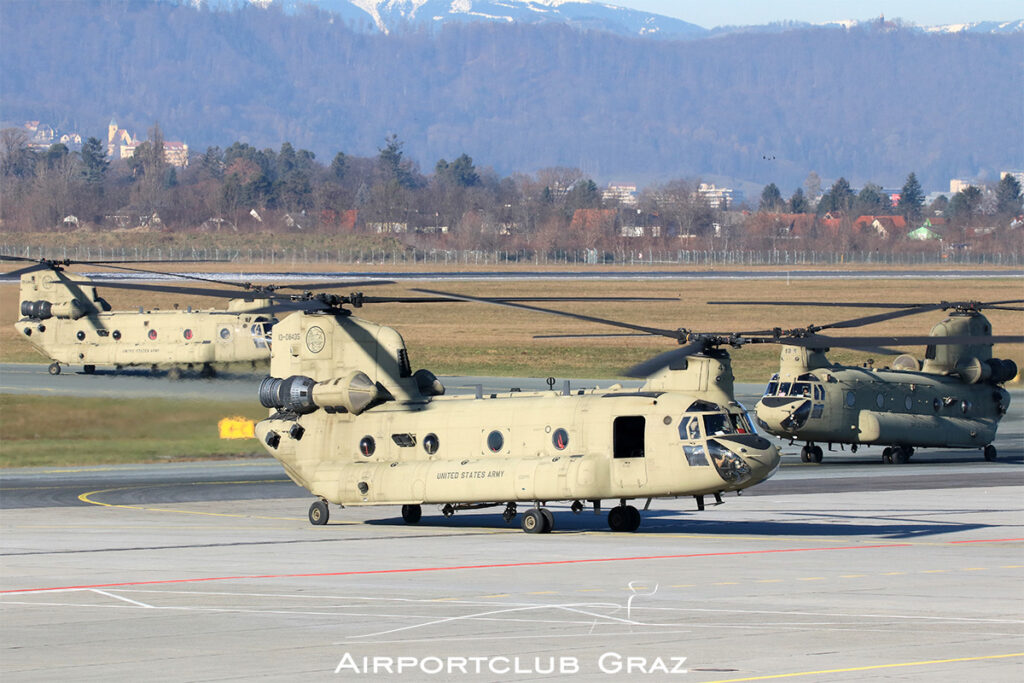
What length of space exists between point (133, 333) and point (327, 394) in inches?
1470

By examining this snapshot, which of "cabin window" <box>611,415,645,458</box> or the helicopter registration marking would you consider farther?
the helicopter registration marking

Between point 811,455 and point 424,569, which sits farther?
point 811,455

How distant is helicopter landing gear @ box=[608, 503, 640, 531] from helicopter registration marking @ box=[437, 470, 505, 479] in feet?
10.3

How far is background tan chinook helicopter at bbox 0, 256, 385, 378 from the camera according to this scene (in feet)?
207

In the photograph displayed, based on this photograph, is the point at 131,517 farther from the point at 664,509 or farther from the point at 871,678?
the point at 871,678

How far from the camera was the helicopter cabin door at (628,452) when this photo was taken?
27.4 m

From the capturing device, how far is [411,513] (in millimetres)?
31297

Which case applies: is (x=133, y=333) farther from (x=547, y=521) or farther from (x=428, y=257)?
(x=428, y=257)

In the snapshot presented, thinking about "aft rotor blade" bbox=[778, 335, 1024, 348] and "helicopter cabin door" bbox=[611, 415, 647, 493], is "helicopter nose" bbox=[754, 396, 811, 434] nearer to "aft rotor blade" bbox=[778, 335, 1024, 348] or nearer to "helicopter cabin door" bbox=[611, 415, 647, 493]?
"aft rotor blade" bbox=[778, 335, 1024, 348]

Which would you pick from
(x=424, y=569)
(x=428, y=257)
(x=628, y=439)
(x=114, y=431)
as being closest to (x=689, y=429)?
(x=628, y=439)

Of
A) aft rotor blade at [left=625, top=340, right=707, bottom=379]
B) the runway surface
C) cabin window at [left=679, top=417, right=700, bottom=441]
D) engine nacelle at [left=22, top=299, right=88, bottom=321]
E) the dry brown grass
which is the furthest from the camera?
the dry brown grass

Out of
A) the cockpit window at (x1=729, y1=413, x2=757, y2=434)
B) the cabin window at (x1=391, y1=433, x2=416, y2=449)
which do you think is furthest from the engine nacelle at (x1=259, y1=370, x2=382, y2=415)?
the cockpit window at (x1=729, y1=413, x2=757, y2=434)

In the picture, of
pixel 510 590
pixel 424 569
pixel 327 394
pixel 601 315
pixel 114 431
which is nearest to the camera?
pixel 510 590

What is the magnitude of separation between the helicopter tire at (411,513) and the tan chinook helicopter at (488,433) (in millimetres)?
38
